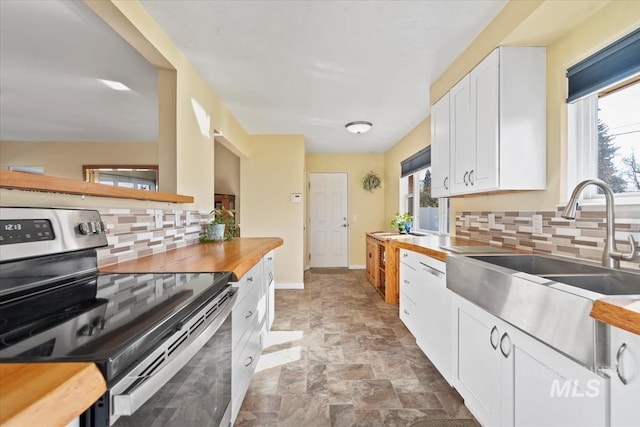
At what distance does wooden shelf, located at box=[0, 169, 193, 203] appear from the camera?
3.04 ft

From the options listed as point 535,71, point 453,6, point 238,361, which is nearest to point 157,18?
point 453,6

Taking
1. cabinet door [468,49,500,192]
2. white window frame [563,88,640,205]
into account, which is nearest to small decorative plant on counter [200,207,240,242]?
cabinet door [468,49,500,192]

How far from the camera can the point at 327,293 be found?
13.2 ft

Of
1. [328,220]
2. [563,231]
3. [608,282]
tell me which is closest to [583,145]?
[563,231]

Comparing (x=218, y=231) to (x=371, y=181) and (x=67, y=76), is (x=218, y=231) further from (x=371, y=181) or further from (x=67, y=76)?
(x=371, y=181)

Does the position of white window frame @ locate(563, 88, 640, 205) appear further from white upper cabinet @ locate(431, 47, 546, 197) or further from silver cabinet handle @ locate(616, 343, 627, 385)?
silver cabinet handle @ locate(616, 343, 627, 385)

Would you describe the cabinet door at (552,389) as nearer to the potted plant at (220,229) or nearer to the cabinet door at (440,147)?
the cabinet door at (440,147)

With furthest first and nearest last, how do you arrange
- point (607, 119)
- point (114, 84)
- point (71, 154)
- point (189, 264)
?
point (71, 154)
point (114, 84)
point (607, 119)
point (189, 264)

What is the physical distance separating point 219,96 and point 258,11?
54.2 inches

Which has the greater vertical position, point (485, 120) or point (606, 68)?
point (606, 68)

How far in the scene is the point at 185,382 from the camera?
2.57 feet

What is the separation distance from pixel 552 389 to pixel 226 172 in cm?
494

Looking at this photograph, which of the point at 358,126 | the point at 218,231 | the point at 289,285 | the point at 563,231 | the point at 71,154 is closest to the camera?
the point at 563,231

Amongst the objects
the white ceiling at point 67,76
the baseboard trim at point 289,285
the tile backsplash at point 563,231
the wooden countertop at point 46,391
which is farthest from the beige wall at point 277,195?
the wooden countertop at point 46,391
